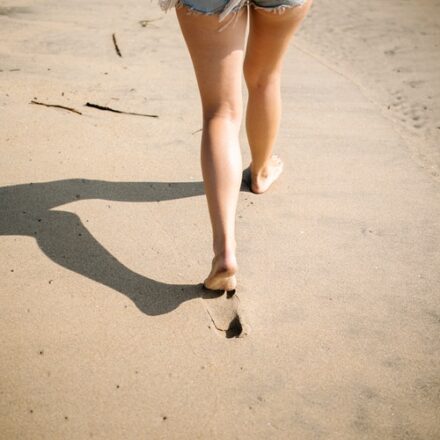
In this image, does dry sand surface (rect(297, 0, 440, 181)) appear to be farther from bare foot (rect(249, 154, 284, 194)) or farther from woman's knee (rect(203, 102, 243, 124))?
woman's knee (rect(203, 102, 243, 124))

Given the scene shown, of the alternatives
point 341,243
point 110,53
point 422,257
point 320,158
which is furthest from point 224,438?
point 110,53

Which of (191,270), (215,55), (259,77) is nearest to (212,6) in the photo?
(215,55)

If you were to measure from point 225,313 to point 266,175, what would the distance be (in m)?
0.81

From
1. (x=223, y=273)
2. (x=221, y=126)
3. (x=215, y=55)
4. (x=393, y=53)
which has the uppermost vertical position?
(x=215, y=55)

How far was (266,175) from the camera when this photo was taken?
226 cm

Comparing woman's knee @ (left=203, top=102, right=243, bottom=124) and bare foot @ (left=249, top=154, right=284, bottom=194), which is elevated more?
woman's knee @ (left=203, top=102, right=243, bottom=124)

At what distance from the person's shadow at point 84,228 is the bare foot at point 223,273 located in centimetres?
11

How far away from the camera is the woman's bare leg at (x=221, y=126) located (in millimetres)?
1493

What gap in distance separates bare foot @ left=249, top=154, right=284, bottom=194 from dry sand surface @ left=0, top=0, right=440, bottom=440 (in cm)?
5

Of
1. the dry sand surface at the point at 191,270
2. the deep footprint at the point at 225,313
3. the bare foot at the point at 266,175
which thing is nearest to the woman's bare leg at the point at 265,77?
the bare foot at the point at 266,175

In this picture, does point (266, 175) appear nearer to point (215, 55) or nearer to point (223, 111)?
point (223, 111)

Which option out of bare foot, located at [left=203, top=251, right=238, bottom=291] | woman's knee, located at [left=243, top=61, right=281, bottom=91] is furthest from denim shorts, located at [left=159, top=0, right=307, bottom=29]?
bare foot, located at [left=203, top=251, right=238, bottom=291]

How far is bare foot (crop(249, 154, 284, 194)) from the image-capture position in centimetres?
221

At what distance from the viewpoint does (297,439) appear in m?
1.33
